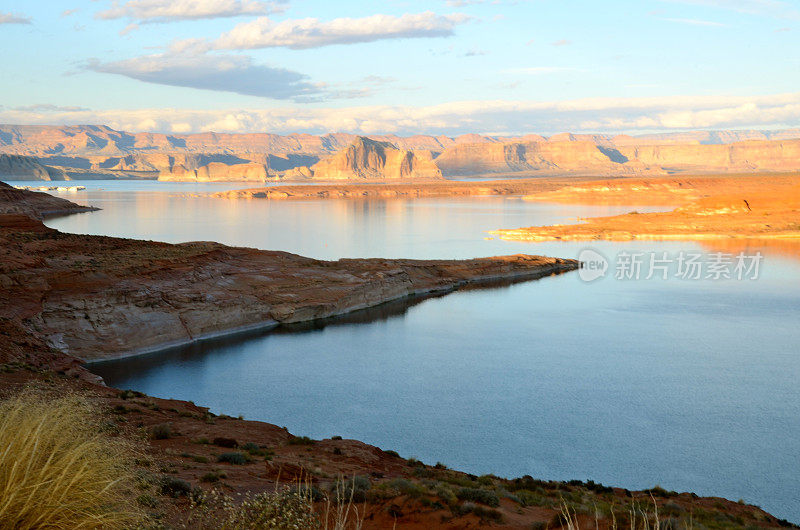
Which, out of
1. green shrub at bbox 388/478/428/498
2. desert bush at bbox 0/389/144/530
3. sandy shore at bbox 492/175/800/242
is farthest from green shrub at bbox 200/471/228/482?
sandy shore at bbox 492/175/800/242

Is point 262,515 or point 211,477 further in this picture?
point 211,477

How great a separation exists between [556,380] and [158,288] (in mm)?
21785

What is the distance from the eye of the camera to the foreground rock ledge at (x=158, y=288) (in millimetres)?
33031

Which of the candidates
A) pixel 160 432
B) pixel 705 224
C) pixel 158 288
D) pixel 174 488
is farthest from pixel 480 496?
pixel 705 224

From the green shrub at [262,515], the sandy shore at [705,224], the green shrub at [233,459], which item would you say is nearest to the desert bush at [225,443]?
the green shrub at [233,459]

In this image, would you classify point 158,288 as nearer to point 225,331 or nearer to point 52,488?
point 225,331

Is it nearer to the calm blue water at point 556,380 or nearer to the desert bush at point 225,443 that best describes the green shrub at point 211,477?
the desert bush at point 225,443

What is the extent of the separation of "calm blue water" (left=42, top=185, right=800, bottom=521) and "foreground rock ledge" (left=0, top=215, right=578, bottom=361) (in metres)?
2.06

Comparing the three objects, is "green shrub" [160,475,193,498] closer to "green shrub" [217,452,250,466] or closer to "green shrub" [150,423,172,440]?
"green shrub" [217,452,250,466]

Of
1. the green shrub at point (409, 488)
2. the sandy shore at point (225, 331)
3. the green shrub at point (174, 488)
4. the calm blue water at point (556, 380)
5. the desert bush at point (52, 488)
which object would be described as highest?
the desert bush at point (52, 488)

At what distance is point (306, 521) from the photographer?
342 inches

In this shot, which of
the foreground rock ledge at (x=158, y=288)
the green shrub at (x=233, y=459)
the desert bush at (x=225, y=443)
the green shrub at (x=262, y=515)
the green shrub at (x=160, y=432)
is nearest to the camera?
the green shrub at (x=262, y=515)

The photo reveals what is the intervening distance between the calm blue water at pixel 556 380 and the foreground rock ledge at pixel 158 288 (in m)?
2.06

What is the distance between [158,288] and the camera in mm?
37656
